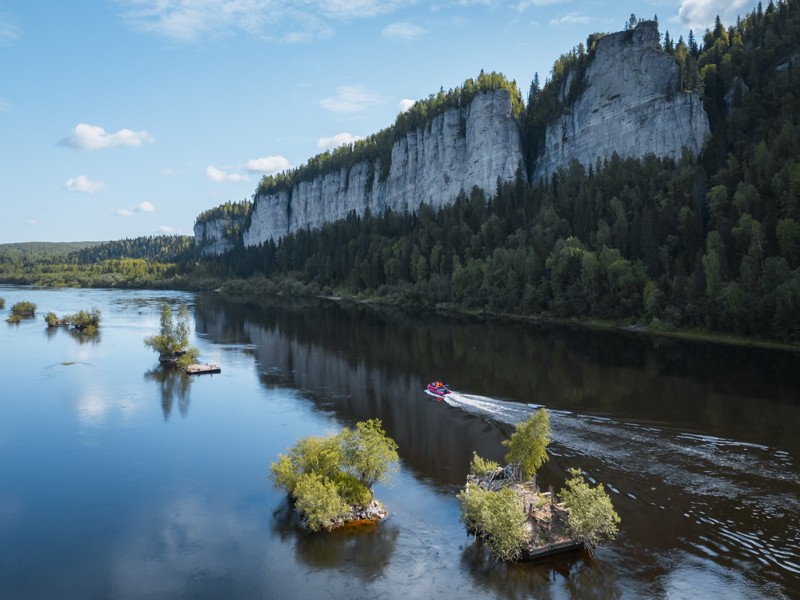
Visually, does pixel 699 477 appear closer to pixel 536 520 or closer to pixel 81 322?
pixel 536 520

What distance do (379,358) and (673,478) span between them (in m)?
33.9

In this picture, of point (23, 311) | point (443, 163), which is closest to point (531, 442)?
point (23, 311)

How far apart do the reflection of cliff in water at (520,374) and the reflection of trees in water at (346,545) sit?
21.5 feet

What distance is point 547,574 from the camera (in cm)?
1936

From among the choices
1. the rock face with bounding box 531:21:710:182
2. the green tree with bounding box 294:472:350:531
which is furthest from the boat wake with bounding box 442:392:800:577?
the rock face with bounding box 531:21:710:182

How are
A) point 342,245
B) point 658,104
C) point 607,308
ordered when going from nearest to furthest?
point 607,308 → point 658,104 → point 342,245

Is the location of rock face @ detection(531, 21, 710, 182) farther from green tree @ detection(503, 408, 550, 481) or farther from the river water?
green tree @ detection(503, 408, 550, 481)

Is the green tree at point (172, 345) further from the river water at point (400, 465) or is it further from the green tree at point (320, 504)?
the green tree at point (320, 504)

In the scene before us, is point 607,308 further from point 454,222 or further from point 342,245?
point 342,245

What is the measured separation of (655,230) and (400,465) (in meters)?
59.8

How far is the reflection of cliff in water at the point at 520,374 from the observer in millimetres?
35625

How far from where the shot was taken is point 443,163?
14512cm

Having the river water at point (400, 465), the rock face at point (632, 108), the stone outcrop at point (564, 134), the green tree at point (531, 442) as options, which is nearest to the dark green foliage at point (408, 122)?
the stone outcrop at point (564, 134)

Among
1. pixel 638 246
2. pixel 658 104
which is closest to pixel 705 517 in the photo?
pixel 638 246
